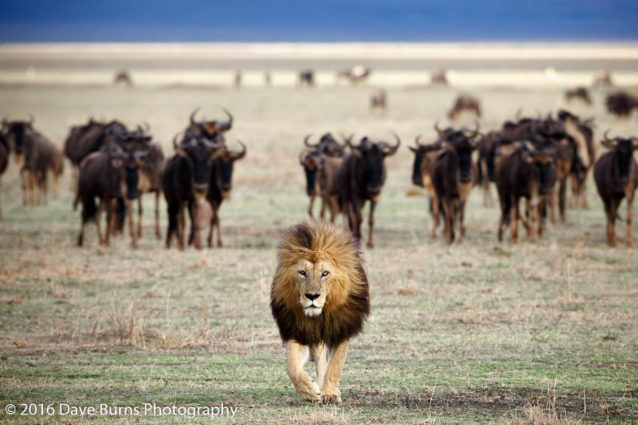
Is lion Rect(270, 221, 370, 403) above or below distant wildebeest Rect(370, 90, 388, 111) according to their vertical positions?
below

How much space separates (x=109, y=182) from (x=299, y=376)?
363 inches

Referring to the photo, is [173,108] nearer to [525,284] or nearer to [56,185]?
[56,185]

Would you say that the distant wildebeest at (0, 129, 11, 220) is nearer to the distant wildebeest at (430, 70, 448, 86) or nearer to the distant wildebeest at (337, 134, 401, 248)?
the distant wildebeest at (337, 134, 401, 248)

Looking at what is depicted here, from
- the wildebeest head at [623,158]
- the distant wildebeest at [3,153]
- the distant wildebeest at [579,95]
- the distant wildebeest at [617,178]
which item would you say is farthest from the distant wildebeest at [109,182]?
the distant wildebeest at [579,95]

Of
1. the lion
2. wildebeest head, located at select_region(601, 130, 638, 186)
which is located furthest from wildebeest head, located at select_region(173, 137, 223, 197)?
the lion

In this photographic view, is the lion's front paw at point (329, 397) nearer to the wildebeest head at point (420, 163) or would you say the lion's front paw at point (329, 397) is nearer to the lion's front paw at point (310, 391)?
the lion's front paw at point (310, 391)

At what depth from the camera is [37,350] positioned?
29.6ft

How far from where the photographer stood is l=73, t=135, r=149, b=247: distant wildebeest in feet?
50.4

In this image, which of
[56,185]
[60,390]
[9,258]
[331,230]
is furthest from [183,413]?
[56,185]

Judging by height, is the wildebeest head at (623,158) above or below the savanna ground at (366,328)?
above

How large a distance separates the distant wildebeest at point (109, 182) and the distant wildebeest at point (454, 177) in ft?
15.6

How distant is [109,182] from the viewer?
1547 cm

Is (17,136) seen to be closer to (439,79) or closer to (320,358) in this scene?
(320,358)

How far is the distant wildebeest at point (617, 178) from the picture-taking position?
1502 centimetres
